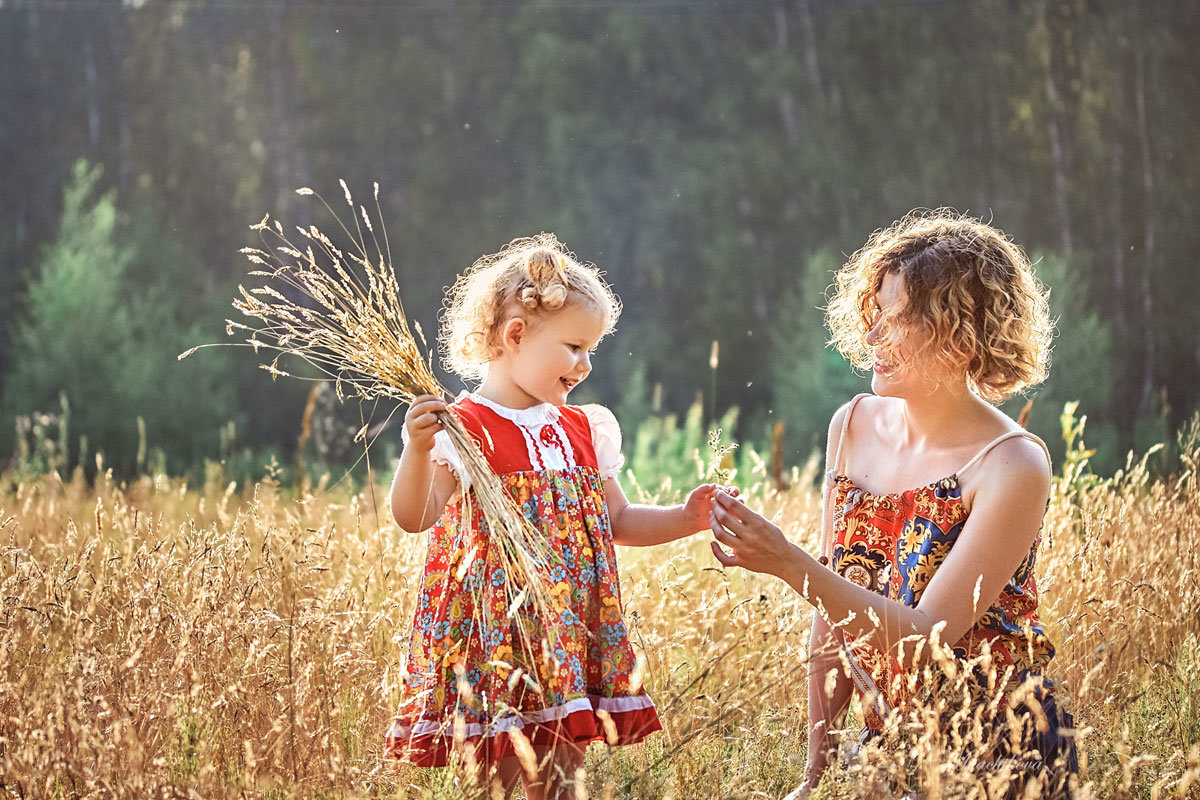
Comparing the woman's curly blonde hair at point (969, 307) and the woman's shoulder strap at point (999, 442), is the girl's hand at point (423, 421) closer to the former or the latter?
the woman's curly blonde hair at point (969, 307)

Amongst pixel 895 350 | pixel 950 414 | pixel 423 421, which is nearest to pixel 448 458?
pixel 423 421

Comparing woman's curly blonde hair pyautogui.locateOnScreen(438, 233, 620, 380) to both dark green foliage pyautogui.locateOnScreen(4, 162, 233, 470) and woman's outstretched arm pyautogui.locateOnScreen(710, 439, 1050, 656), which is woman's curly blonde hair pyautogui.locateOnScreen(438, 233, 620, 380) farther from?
dark green foliage pyautogui.locateOnScreen(4, 162, 233, 470)

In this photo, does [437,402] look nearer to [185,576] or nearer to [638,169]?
[185,576]

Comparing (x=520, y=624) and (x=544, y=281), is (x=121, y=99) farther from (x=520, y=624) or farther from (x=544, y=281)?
(x=520, y=624)

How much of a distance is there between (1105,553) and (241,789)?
2483 mm

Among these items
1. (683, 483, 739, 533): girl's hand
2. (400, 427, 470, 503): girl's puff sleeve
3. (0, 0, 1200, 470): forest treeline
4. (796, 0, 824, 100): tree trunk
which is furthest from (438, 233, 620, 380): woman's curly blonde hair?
(796, 0, 824, 100): tree trunk

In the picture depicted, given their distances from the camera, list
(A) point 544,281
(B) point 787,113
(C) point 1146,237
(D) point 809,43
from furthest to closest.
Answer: (D) point 809,43 → (B) point 787,113 → (C) point 1146,237 → (A) point 544,281

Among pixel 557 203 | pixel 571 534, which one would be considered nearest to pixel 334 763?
pixel 571 534

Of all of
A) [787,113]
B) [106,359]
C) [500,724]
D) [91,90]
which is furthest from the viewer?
[787,113]

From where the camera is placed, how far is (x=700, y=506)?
96.0 inches

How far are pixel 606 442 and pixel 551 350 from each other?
11.4 inches

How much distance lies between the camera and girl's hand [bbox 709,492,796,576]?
6.94 ft

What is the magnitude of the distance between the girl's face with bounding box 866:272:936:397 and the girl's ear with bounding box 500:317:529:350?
2.41ft

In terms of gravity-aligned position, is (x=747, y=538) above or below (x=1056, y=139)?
below
